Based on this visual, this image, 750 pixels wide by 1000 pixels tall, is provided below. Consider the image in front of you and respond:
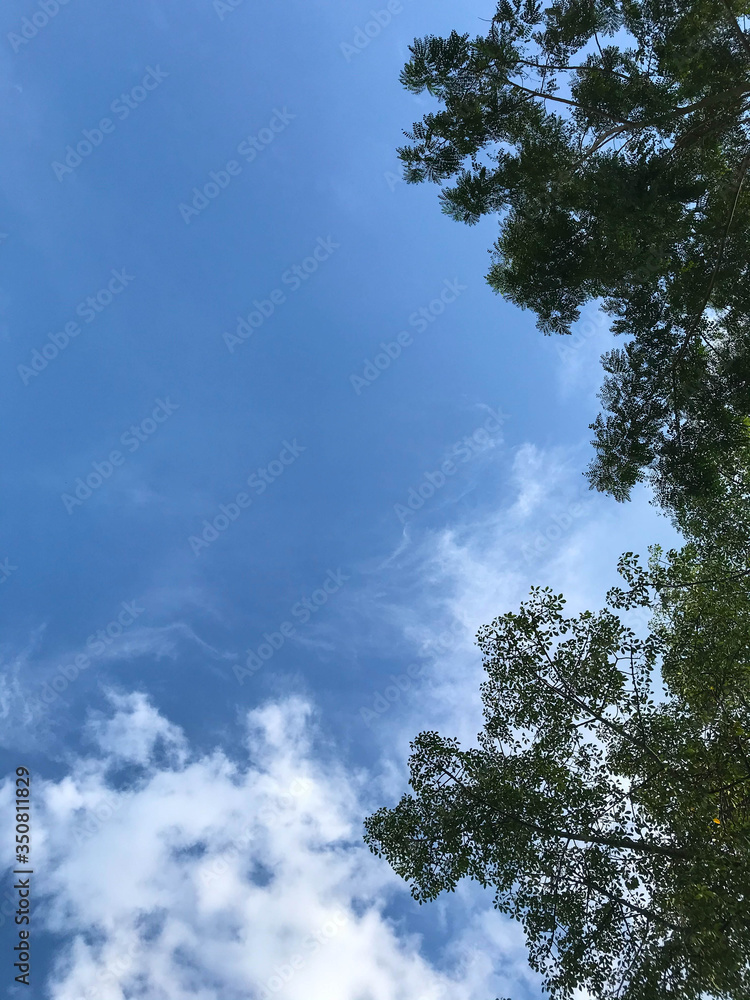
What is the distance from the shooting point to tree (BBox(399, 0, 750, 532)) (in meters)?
7.74

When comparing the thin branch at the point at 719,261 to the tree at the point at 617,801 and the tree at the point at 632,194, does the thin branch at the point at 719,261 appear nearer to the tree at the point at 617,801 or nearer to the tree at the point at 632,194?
the tree at the point at 632,194

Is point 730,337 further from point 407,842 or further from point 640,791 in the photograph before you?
point 407,842

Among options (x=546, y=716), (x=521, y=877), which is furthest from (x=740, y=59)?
(x=521, y=877)

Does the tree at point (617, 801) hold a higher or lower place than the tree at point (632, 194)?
lower

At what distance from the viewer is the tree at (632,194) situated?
774 centimetres

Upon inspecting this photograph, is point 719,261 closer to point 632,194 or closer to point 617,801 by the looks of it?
point 632,194

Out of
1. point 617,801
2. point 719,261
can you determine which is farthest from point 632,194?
point 617,801

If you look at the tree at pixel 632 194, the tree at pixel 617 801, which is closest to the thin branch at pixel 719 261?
the tree at pixel 632 194

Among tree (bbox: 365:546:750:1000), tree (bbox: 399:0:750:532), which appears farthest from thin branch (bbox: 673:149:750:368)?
tree (bbox: 365:546:750:1000)

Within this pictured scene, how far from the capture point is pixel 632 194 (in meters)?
7.48

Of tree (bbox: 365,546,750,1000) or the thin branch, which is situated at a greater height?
the thin branch

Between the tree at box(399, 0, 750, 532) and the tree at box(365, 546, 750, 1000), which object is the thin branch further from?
the tree at box(365, 546, 750, 1000)

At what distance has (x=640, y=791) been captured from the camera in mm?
8977

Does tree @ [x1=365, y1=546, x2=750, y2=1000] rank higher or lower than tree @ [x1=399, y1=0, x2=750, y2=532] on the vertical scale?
lower
